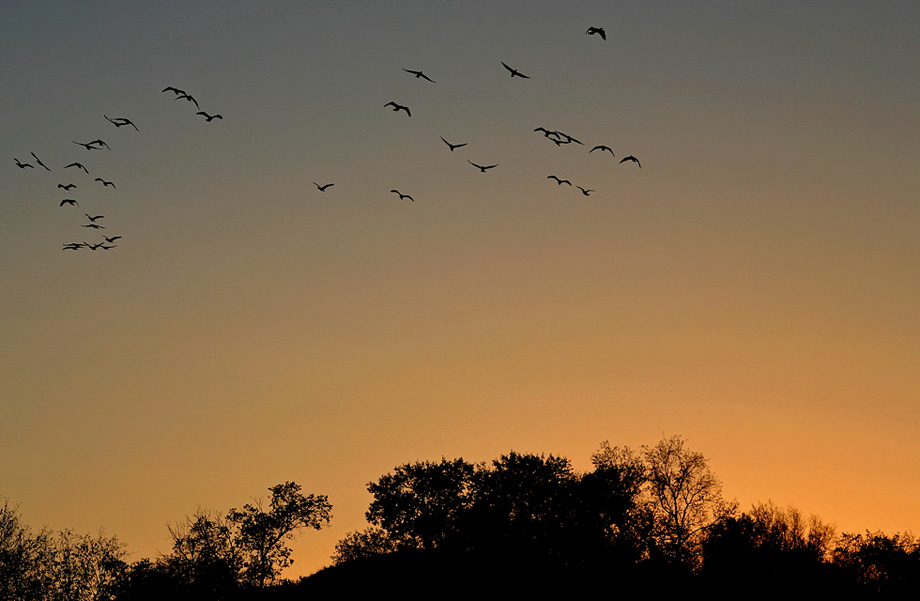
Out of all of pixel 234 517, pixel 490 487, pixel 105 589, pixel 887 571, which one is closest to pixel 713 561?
pixel 887 571

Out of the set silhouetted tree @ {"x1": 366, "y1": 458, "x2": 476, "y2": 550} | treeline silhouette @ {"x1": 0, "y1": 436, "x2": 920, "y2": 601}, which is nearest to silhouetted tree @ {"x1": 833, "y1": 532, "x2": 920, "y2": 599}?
treeline silhouette @ {"x1": 0, "y1": 436, "x2": 920, "y2": 601}

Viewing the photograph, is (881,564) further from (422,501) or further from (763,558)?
(422,501)

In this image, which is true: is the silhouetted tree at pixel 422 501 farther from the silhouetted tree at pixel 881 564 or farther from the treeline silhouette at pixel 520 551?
the silhouetted tree at pixel 881 564

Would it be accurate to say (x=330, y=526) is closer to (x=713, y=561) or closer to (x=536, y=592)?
(x=536, y=592)

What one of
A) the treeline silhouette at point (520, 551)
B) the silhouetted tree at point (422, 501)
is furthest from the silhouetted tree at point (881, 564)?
the silhouetted tree at point (422, 501)

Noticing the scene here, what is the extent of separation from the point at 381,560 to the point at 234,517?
22543 mm

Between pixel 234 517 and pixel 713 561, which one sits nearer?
pixel 713 561

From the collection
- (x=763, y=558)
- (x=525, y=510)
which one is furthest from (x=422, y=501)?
(x=763, y=558)

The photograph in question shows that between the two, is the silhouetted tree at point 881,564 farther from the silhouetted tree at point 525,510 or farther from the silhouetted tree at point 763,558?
the silhouetted tree at point 525,510

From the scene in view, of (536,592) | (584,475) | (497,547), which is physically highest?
(584,475)

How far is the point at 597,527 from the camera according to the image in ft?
286

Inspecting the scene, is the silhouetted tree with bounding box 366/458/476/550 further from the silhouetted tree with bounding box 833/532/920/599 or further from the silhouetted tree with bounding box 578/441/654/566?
the silhouetted tree with bounding box 833/532/920/599

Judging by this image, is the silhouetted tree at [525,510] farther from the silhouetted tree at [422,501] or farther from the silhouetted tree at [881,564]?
the silhouetted tree at [881,564]

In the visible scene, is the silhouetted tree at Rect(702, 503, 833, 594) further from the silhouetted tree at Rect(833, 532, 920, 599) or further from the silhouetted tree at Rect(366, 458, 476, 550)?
the silhouetted tree at Rect(366, 458, 476, 550)
